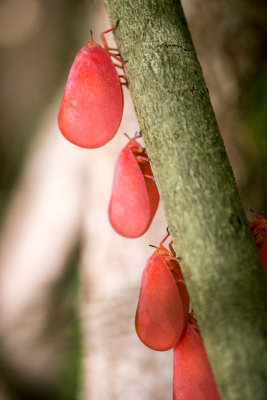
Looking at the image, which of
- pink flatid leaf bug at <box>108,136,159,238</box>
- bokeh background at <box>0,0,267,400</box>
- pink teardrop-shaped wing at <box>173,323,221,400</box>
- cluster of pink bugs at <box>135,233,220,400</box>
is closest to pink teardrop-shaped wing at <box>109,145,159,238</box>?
pink flatid leaf bug at <box>108,136,159,238</box>

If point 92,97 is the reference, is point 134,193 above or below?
below

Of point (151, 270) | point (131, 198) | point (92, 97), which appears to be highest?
point (92, 97)

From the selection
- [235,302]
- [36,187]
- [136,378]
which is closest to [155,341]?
[235,302]

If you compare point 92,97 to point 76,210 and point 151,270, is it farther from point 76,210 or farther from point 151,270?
point 76,210

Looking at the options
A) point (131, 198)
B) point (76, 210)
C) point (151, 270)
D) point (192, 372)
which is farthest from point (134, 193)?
point (76, 210)

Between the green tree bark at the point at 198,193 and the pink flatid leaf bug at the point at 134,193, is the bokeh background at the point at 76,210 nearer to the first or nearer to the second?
A: the pink flatid leaf bug at the point at 134,193

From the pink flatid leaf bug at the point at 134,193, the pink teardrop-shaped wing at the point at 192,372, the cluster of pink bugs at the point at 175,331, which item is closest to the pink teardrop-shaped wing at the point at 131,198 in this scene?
the pink flatid leaf bug at the point at 134,193

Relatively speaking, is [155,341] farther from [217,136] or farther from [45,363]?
[45,363]

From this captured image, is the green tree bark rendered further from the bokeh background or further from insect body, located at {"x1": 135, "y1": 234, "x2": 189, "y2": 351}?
the bokeh background
